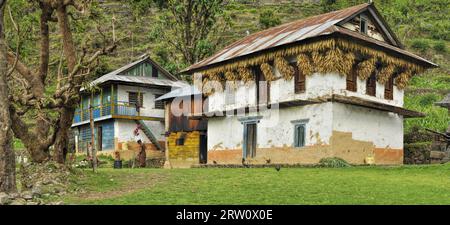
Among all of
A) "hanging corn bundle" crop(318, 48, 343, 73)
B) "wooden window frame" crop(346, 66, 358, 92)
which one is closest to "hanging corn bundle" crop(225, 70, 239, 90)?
"hanging corn bundle" crop(318, 48, 343, 73)

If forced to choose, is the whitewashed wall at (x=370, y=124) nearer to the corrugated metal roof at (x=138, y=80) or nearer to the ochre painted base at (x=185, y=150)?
the ochre painted base at (x=185, y=150)

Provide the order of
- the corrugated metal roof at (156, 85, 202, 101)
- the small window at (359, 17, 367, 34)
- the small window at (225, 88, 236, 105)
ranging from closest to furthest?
the small window at (359, 17, 367, 34) < the small window at (225, 88, 236, 105) < the corrugated metal roof at (156, 85, 202, 101)

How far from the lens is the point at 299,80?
27.2m

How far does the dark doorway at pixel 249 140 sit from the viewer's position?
29547mm

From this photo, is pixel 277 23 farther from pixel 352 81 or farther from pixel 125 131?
pixel 352 81

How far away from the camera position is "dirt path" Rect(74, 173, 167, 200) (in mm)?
15328

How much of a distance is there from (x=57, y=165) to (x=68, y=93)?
247 centimetres

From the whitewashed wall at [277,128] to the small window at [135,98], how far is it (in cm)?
1227

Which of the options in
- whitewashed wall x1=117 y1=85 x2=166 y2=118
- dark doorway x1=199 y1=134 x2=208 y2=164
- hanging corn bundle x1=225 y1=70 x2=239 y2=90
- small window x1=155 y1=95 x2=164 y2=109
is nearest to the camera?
hanging corn bundle x1=225 y1=70 x2=239 y2=90

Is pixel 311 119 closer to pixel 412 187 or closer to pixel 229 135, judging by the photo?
pixel 229 135

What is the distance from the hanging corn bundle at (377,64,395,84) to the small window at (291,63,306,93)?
427 cm

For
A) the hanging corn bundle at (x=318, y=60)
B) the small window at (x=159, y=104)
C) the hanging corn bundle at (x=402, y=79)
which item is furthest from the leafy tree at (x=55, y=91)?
the small window at (x=159, y=104)

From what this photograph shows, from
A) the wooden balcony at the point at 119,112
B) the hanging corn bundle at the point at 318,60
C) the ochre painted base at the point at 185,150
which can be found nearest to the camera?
the hanging corn bundle at the point at 318,60

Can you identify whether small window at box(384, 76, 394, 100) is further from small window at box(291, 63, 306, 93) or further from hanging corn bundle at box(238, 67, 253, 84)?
hanging corn bundle at box(238, 67, 253, 84)
